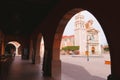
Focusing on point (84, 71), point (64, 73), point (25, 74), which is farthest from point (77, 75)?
point (25, 74)

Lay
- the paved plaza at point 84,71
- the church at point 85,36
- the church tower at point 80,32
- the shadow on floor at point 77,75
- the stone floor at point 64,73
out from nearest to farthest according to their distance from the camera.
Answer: the stone floor at point 64,73 → the shadow on floor at point 77,75 → the paved plaza at point 84,71 → the church tower at point 80,32 → the church at point 85,36

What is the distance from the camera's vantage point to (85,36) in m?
60.9

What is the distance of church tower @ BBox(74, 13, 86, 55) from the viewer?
5847 centimetres

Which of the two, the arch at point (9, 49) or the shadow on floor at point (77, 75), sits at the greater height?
the arch at point (9, 49)

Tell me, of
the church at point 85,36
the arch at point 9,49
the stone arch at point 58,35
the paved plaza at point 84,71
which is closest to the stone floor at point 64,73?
the paved plaza at point 84,71

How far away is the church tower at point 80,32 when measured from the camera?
2302 inches

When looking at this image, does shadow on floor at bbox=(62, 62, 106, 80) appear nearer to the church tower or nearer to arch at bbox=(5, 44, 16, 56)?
arch at bbox=(5, 44, 16, 56)

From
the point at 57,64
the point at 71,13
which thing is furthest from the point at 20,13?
the point at 71,13

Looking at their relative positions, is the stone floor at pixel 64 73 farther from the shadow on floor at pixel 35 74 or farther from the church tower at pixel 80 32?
the church tower at pixel 80 32

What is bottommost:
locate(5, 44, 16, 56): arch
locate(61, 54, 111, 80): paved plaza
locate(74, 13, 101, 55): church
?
locate(61, 54, 111, 80): paved plaza

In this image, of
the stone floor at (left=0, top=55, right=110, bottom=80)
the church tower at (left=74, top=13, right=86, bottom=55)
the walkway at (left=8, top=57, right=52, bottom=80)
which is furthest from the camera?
the church tower at (left=74, top=13, right=86, bottom=55)

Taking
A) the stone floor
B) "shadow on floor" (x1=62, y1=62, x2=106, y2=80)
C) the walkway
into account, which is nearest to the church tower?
the stone floor

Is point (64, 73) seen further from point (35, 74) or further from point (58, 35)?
point (58, 35)

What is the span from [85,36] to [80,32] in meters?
2.57
